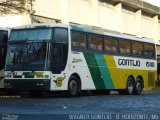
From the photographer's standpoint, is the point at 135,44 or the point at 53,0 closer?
the point at 135,44

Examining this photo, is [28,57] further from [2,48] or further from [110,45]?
[110,45]

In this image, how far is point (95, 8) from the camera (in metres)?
45.4

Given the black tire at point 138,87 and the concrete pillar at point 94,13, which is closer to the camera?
the black tire at point 138,87

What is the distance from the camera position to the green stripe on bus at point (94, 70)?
24609 mm

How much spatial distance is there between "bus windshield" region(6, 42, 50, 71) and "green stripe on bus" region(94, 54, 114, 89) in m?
3.89

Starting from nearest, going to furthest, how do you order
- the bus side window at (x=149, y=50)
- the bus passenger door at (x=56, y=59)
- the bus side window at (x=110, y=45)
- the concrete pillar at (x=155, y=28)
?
the bus passenger door at (x=56, y=59)
the bus side window at (x=110, y=45)
the bus side window at (x=149, y=50)
the concrete pillar at (x=155, y=28)

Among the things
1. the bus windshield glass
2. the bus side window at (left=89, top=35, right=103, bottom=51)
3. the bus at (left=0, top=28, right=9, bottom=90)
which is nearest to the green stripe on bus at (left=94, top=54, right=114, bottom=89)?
the bus side window at (left=89, top=35, right=103, bottom=51)

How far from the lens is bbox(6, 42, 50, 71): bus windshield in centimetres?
2206

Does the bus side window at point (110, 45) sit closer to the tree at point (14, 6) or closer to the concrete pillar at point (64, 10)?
the tree at point (14, 6)

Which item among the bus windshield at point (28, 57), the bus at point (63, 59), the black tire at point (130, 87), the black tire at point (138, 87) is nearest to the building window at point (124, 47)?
the bus at point (63, 59)

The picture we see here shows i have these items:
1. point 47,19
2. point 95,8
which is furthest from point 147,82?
point 95,8

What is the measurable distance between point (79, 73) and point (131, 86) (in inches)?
246

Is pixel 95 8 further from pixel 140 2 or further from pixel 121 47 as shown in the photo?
pixel 121 47

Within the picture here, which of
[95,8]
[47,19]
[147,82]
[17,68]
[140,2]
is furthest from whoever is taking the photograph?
[140,2]
